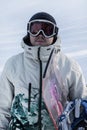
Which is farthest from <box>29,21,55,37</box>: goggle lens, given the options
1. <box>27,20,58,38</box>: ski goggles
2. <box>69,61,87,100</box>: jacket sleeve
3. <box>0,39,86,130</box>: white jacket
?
<box>69,61,87,100</box>: jacket sleeve

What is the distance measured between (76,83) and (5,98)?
819 millimetres

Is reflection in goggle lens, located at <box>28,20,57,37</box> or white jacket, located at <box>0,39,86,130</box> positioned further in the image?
reflection in goggle lens, located at <box>28,20,57,37</box>

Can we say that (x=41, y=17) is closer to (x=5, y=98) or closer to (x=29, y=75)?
(x=29, y=75)

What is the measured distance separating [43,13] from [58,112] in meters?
1.17

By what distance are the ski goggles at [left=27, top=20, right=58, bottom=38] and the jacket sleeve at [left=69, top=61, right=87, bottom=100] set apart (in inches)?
17.6

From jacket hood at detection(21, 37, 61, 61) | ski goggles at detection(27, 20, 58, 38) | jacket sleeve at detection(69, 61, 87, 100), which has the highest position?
ski goggles at detection(27, 20, 58, 38)

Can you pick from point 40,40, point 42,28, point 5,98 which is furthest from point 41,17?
point 5,98

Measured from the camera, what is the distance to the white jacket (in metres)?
7.56

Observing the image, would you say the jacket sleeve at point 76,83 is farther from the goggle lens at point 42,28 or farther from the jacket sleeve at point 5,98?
the jacket sleeve at point 5,98

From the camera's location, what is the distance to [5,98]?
25.4ft

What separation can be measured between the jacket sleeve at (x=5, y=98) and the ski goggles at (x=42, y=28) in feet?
1.75

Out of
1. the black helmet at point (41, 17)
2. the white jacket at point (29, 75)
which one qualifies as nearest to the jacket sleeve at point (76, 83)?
the white jacket at point (29, 75)

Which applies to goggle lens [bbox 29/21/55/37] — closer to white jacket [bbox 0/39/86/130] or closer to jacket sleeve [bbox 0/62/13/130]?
white jacket [bbox 0/39/86/130]

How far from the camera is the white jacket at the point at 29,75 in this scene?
756cm
